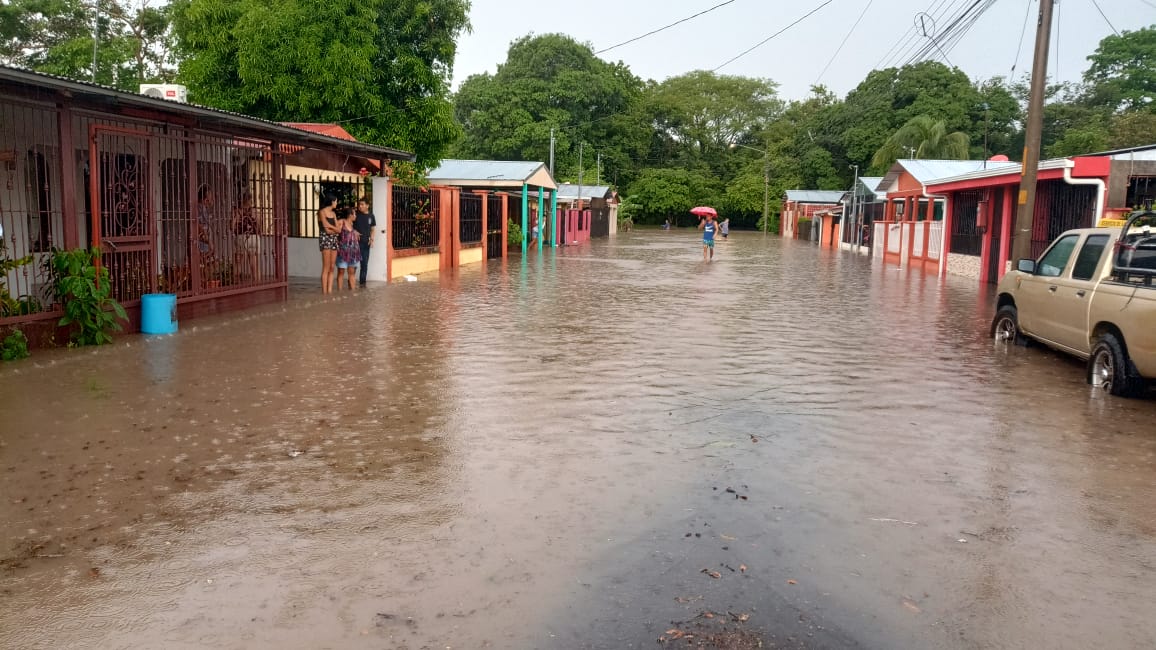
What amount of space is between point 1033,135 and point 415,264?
44.3 ft

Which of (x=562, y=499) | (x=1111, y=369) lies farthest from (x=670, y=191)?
(x=562, y=499)

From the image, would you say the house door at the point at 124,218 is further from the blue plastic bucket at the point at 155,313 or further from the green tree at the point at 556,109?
the green tree at the point at 556,109

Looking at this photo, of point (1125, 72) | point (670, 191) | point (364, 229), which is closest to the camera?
point (364, 229)

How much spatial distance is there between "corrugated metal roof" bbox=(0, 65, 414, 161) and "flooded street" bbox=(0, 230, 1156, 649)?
2754mm

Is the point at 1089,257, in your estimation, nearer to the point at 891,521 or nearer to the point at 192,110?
the point at 891,521

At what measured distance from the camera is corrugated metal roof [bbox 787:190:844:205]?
68312 mm

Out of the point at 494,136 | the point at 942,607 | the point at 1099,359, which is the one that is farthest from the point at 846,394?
the point at 494,136

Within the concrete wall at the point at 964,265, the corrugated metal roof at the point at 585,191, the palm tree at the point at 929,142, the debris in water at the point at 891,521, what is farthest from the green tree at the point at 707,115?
the debris in water at the point at 891,521

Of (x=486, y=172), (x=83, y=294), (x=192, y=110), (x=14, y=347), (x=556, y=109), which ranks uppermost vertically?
(x=556, y=109)

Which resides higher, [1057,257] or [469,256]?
[1057,257]

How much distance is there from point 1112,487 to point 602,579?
368 cm

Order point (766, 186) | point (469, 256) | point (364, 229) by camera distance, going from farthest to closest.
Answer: point (766, 186) → point (469, 256) → point (364, 229)

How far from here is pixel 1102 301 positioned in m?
8.86

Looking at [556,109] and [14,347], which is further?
[556,109]
